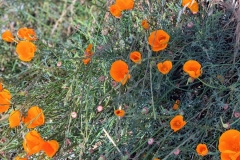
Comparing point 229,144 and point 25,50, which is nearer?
point 229,144

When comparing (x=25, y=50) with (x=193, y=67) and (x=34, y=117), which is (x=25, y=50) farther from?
(x=193, y=67)

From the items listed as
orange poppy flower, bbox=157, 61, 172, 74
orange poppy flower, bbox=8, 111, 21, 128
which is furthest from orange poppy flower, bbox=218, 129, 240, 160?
orange poppy flower, bbox=8, 111, 21, 128

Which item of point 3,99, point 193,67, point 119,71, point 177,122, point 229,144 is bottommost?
point 229,144

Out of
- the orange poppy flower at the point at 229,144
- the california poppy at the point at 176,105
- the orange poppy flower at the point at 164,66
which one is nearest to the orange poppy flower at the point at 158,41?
the orange poppy flower at the point at 164,66

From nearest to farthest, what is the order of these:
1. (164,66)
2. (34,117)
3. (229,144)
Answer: (229,144), (164,66), (34,117)

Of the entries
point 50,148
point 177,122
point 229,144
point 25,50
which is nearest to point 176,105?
point 177,122

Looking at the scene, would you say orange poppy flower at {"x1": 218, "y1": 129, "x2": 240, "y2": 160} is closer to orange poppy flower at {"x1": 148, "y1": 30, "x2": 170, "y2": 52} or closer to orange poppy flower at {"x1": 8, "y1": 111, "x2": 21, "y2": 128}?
orange poppy flower at {"x1": 148, "y1": 30, "x2": 170, "y2": 52}

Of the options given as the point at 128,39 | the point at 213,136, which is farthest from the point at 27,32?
the point at 213,136
